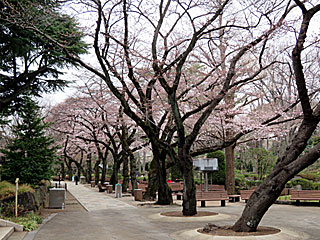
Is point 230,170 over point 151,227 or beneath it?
over

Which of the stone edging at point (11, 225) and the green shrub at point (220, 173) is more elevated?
the green shrub at point (220, 173)

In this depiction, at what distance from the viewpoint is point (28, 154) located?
17047mm

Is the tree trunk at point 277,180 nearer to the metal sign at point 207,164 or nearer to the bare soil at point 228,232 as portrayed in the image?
the bare soil at point 228,232

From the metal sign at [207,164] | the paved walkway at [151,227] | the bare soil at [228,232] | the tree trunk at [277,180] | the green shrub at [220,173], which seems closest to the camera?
the tree trunk at [277,180]

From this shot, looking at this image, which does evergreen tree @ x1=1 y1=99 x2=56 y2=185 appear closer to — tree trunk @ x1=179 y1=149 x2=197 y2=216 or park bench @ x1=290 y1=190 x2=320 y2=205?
tree trunk @ x1=179 y1=149 x2=197 y2=216

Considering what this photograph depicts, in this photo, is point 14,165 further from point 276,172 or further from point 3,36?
point 276,172

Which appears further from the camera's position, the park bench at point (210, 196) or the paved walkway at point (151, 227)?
the park bench at point (210, 196)

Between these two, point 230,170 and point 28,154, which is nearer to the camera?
point 28,154

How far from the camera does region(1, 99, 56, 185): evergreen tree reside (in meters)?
16.4

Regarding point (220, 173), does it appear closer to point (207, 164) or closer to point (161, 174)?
point (207, 164)

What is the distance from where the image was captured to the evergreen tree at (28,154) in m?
16.4

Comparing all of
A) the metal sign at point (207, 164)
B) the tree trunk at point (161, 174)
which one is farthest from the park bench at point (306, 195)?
the tree trunk at point (161, 174)

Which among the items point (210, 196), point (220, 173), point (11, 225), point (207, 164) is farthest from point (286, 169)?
point (220, 173)

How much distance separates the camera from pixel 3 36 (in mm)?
15055
